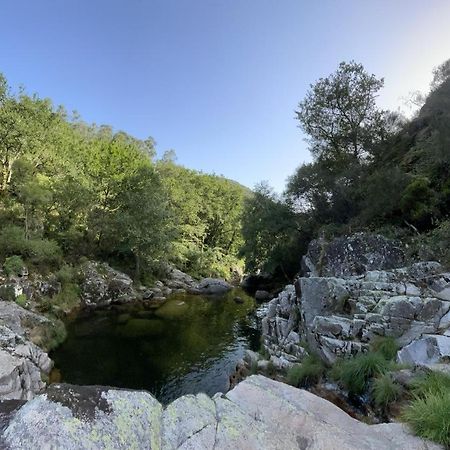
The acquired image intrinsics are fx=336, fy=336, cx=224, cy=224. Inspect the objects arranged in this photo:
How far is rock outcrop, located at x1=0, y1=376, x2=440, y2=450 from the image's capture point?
3.38 meters

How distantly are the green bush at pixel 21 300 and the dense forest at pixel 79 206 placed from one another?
331 cm

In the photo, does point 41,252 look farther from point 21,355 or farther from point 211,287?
point 211,287

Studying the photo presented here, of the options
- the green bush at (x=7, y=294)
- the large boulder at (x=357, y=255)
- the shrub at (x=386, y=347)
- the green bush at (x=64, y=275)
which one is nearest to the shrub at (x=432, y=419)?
the shrub at (x=386, y=347)

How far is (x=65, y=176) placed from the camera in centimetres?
4016

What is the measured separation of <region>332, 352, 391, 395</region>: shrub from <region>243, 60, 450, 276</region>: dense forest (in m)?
8.76

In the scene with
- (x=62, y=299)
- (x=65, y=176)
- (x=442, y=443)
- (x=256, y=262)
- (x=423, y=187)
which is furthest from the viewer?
(x=256, y=262)

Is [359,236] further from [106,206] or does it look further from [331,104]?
[106,206]

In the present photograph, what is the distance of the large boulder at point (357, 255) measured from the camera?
1891 cm

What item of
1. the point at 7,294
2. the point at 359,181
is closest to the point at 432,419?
→ the point at 359,181

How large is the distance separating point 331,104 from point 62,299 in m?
31.5

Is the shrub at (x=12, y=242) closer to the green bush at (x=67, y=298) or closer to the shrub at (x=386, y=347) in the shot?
the green bush at (x=67, y=298)

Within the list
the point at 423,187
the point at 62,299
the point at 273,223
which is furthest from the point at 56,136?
the point at 423,187

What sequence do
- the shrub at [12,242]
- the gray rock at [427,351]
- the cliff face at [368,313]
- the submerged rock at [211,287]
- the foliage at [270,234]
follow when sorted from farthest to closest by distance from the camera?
the submerged rock at [211,287], the foliage at [270,234], the shrub at [12,242], the cliff face at [368,313], the gray rock at [427,351]

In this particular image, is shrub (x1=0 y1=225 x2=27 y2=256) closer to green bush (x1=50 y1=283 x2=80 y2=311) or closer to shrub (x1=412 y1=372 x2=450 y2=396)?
A: green bush (x1=50 y1=283 x2=80 y2=311)
